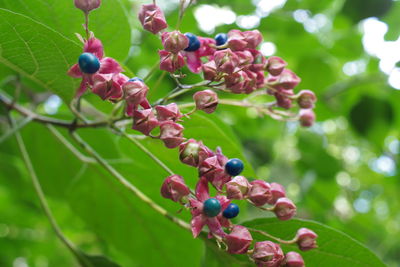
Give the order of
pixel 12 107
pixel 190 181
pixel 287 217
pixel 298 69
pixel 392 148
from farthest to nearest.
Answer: pixel 392 148 < pixel 298 69 < pixel 12 107 < pixel 190 181 < pixel 287 217

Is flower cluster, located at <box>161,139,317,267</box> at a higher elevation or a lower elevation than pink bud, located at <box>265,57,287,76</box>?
lower

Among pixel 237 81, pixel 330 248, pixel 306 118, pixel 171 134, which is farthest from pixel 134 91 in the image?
pixel 306 118

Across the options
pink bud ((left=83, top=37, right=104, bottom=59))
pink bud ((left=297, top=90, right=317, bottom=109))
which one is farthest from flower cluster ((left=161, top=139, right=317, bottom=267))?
pink bud ((left=297, top=90, right=317, bottom=109))

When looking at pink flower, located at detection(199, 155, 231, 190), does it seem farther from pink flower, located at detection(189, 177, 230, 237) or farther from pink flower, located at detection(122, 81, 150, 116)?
pink flower, located at detection(122, 81, 150, 116)

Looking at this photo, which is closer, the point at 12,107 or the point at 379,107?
the point at 12,107

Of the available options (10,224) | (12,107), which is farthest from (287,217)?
(10,224)

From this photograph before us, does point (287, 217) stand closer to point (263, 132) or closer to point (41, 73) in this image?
point (41, 73)

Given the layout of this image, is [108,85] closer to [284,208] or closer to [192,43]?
[192,43]
